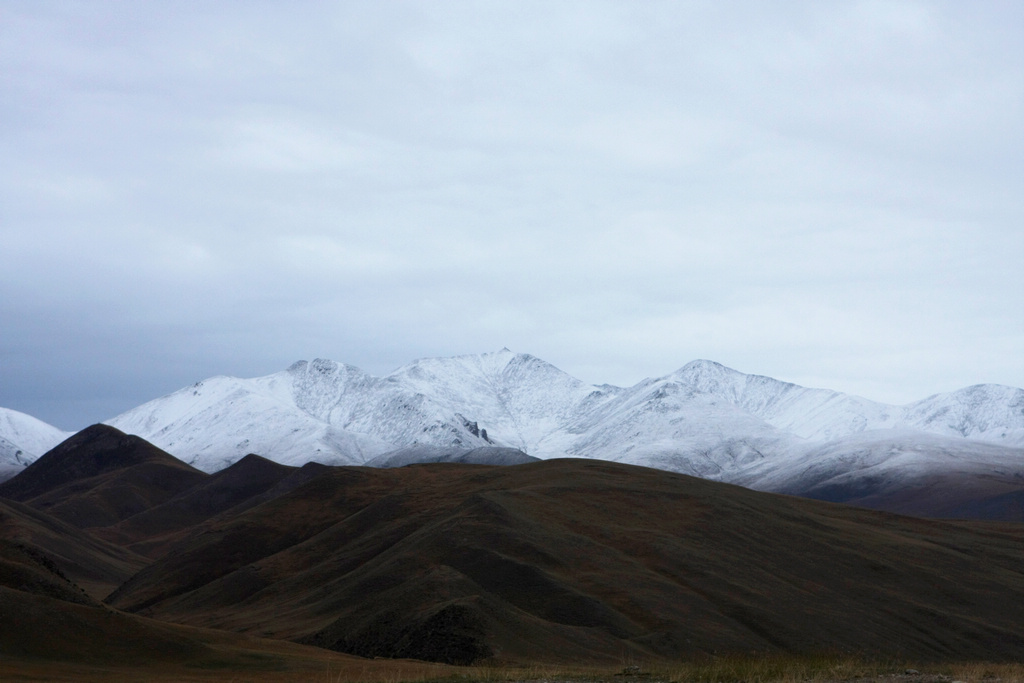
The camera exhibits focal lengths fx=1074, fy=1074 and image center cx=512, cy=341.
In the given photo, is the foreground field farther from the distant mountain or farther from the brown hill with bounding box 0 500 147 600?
the brown hill with bounding box 0 500 147 600

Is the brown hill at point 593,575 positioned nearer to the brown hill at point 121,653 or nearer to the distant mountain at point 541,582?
the distant mountain at point 541,582

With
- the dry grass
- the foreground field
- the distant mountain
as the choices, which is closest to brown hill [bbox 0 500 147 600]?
the distant mountain

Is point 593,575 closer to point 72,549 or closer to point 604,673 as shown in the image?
point 604,673

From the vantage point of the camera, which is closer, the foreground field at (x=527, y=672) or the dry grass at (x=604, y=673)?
the dry grass at (x=604, y=673)

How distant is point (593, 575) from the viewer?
6850 cm

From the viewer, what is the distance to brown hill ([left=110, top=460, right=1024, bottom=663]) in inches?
2313

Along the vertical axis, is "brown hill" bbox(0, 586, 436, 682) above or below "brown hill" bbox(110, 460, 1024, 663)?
above

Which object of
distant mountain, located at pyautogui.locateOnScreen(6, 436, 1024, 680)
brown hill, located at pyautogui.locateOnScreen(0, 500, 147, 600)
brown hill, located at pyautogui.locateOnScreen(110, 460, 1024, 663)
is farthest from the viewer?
brown hill, located at pyautogui.locateOnScreen(0, 500, 147, 600)

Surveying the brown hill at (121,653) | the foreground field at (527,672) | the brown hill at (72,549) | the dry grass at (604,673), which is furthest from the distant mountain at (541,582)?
the brown hill at (72,549)

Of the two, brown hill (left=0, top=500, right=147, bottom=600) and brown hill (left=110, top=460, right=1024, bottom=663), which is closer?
brown hill (left=110, top=460, right=1024, bottom=663)

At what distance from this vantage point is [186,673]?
3866 cm

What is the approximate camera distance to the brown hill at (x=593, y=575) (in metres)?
58.8

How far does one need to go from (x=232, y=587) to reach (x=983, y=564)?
206ft

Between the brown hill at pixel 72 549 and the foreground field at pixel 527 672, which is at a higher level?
the foreground field at pixel 527 672
